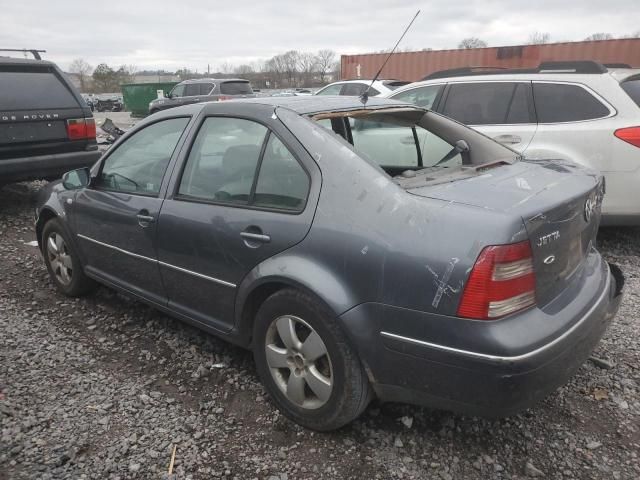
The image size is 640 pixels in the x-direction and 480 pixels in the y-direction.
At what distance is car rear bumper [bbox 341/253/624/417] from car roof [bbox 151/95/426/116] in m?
1.14

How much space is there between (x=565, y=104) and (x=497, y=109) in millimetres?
654

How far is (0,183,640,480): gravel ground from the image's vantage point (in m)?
2.26

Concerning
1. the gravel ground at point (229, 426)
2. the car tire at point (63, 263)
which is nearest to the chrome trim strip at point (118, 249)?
the car tire at point (63, 263)

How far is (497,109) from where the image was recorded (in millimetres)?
5203

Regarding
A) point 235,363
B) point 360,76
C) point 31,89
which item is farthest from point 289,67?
point 235,363

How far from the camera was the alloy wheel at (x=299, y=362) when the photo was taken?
2324mm

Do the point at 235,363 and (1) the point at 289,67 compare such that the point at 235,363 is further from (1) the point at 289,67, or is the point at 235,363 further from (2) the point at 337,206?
(1) the point at 289,67

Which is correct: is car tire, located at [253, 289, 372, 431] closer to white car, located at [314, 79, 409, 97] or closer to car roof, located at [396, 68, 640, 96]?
car roof, located at [396, 68, 640, 96]

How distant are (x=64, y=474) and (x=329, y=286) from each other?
143 centimetres

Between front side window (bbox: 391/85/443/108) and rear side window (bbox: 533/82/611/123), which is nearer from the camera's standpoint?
rear side window (bbox: 533/82/611/123)

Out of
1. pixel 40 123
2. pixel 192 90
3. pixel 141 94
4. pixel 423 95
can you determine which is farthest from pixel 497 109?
pixel 141 94

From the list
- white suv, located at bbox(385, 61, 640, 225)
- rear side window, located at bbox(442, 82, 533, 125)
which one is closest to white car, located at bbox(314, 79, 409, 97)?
rear side window, located at bbox(442, 82, 533, 125)

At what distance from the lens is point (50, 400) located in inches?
108

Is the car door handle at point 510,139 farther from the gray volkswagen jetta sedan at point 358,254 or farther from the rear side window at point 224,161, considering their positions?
the rear side window at point 224,161
